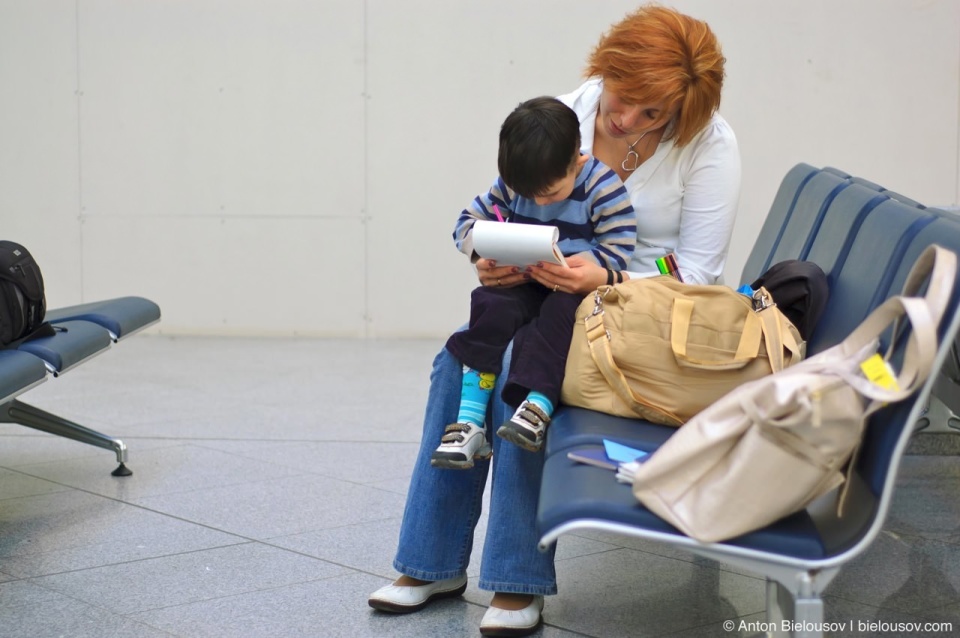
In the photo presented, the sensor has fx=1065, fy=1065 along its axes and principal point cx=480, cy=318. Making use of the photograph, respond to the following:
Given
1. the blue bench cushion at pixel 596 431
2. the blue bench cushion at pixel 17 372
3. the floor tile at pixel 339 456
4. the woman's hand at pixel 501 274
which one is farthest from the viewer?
the floor tile at pixel 339 456

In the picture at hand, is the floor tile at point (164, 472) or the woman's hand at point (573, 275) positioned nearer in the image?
the woman's hand at point (573, 275)

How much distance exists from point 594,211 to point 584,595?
33.7 inches

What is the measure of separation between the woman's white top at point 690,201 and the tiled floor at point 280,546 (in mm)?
749

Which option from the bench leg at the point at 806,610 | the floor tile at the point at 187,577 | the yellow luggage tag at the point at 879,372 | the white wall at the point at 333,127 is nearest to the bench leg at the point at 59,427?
the floor tile at the point at 187,577

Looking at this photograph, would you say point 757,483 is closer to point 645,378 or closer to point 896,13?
point 645,378

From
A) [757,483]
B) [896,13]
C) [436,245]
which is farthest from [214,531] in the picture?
[896,13]

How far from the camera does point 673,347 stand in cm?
185

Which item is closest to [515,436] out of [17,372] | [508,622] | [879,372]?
[508,622]

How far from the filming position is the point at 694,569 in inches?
101

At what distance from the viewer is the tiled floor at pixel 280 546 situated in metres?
2.24

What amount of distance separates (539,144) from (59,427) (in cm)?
204

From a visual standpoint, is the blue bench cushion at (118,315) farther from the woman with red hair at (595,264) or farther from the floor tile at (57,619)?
the woman with red hair at (595,264)

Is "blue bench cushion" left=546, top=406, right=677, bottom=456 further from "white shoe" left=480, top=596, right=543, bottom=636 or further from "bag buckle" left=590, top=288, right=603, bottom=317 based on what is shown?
"white shoe" left=480, top=596, right=543, bottom=636

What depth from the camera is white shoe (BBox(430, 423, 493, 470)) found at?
206 cm
